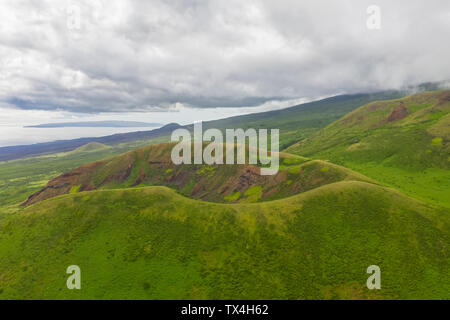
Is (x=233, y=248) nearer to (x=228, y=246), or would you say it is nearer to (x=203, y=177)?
(x=228, y=246)

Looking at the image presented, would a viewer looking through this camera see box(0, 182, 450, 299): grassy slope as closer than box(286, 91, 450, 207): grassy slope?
Yes

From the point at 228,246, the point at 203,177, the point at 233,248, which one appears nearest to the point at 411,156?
the point at 203,177

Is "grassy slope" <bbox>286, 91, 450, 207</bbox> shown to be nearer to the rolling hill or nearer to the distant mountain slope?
the distant mountain slope

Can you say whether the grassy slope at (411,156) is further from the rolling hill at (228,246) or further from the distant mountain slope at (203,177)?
the rolling hill at (228,246)

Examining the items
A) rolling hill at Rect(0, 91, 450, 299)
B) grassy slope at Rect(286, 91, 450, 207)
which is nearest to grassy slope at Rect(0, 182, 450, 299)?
rolling hill at Rect(0, 91, 450, 299)

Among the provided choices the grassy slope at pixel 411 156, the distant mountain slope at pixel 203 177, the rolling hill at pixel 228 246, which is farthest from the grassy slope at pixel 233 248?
the grassy slope at pixel 411 156
